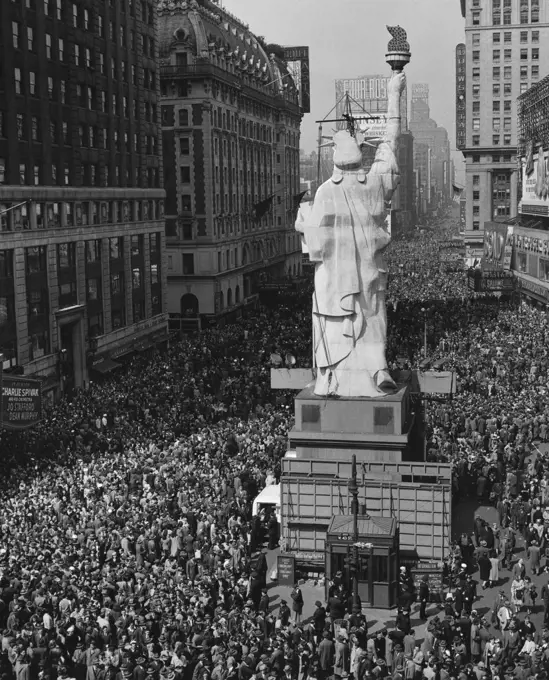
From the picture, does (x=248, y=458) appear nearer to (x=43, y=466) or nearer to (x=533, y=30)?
(x=43, y=466)

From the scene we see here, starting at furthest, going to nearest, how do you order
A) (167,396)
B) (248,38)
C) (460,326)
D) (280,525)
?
1. (248,38)
2. (460,326)
3. (167,396)
4. (280,525)

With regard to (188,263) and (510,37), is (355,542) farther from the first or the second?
(510,37)

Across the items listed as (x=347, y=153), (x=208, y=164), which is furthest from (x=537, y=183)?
(x=347, y=153)

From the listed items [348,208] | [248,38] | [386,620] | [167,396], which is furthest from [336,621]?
[248,38]

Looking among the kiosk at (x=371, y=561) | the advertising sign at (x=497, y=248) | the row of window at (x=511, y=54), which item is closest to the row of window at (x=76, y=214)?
the kiosk at (x=371, y=561)

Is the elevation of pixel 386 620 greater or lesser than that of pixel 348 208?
lesser
